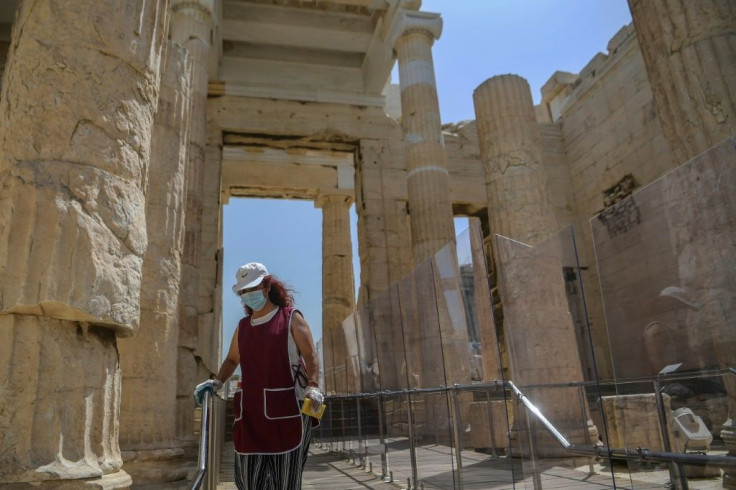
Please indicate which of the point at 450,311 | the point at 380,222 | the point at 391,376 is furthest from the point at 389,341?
the point at 380,222

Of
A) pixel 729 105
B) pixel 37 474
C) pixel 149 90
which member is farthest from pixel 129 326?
pixel 729 105

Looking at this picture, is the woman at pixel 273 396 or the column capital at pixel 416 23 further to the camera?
the column capital at pixel 416 23

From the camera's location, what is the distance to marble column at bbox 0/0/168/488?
265 centimetres

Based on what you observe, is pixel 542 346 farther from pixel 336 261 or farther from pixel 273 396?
pixel 336 261

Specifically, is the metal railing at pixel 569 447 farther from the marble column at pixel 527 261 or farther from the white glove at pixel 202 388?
the white glove at pixel 202 388

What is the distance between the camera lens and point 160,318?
Answer: 563cm

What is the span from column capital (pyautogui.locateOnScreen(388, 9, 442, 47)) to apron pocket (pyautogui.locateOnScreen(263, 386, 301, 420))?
13094 mm

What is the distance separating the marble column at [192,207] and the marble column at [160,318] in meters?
1.35

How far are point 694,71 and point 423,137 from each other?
773 cm

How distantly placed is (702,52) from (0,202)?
21.6 feet

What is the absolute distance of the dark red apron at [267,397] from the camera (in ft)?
9.75

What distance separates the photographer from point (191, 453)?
6.55 m

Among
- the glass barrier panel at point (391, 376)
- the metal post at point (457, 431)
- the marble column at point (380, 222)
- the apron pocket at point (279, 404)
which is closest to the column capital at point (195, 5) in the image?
the marble column at point (380, 222)

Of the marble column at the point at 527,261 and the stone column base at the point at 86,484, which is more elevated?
the marble column at the point at 527,261
